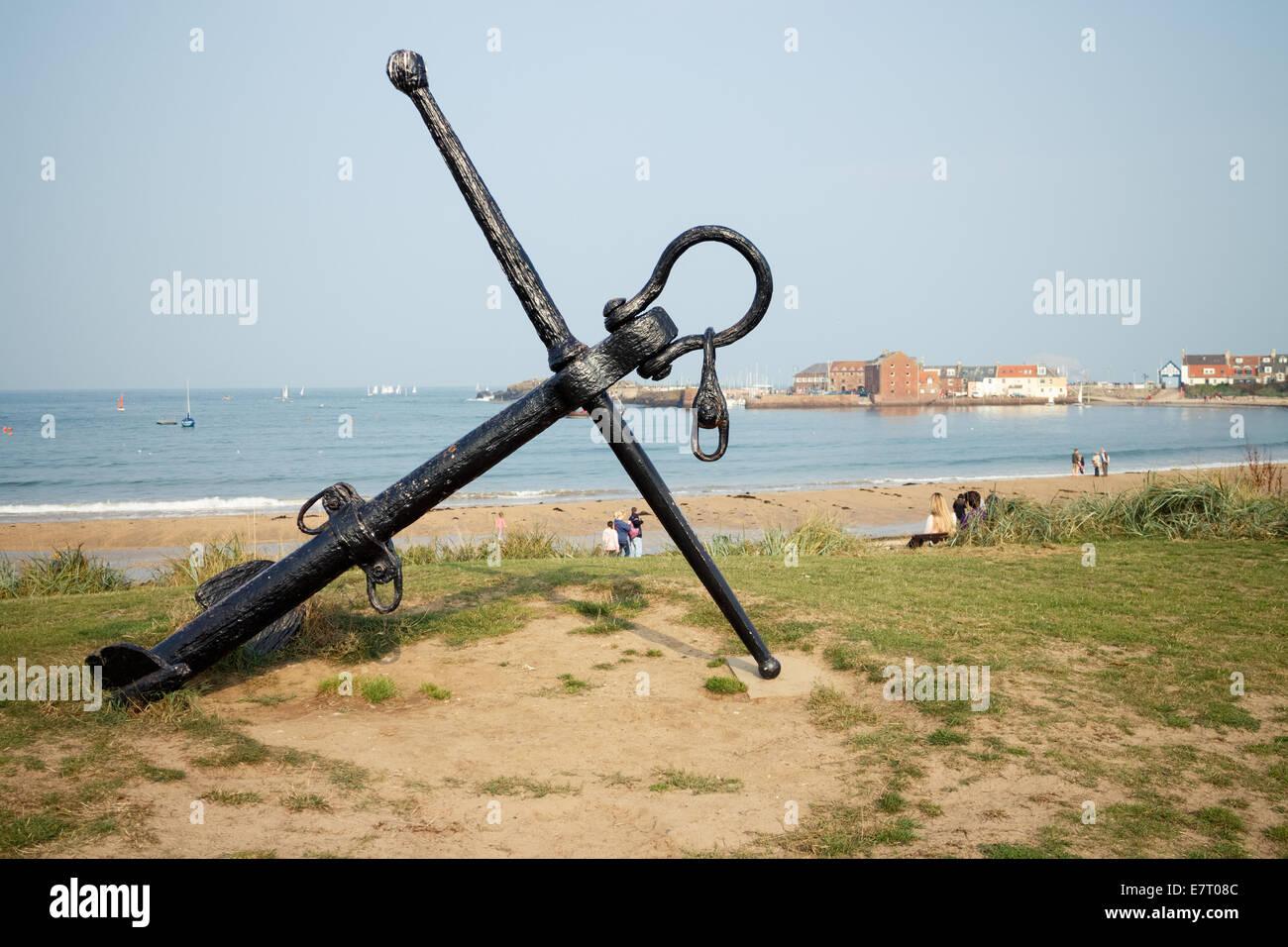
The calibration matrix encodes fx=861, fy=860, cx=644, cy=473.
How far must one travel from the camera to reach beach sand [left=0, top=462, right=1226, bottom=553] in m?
21.8

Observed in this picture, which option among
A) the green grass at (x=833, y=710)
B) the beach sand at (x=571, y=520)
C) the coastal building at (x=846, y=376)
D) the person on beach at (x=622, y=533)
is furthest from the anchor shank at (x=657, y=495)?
the coastal building at (x=846, y=376)

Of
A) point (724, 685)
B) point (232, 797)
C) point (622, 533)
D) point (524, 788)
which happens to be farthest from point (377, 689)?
point (622, 533)

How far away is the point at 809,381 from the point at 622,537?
121 m

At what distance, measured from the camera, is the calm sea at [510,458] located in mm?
32625

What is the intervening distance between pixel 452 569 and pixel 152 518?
2137 centimetres

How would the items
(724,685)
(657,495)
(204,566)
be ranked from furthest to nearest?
(204,566)
(724,685)
(657,495)

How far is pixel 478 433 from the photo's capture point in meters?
4.46

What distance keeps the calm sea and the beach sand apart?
334 cm

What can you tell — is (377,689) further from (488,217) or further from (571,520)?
(571,520)

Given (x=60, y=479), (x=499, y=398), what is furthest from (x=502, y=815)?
(x=499, y=398)

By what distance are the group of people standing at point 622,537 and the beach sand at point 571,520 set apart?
262 centimetres

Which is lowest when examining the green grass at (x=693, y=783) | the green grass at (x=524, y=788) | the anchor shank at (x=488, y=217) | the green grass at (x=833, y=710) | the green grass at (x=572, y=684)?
the green grass at (x=693, y=783)

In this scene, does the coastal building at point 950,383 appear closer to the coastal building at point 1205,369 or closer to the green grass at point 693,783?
the coastal building at point 1205,369

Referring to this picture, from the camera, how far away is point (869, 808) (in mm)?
4062
